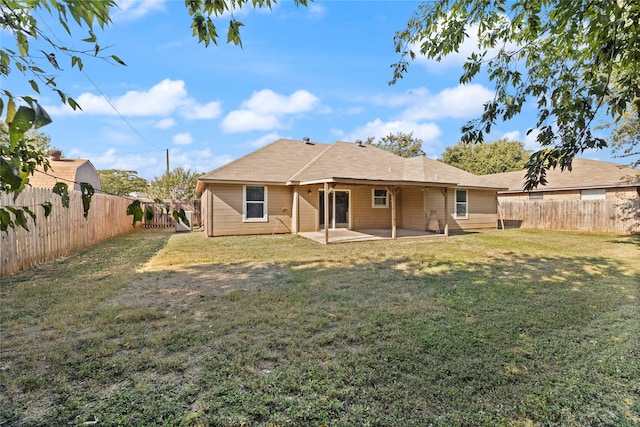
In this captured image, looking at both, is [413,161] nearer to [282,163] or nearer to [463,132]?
[282,163]

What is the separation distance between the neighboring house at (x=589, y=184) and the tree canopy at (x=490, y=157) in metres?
12.3

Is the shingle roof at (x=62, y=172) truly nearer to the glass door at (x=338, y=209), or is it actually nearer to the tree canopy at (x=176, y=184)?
the tree canopy at (x=176, y=184)

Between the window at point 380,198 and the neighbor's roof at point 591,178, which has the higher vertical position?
the neighbor's roof at point 591,178

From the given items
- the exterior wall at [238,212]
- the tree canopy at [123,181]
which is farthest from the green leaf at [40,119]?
the tree canopy at [123,181]

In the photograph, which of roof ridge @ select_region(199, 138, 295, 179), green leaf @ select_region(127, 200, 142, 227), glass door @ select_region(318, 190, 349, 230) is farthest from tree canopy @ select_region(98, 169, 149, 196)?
green leaf @ select_region(127, 200, 142, 227)

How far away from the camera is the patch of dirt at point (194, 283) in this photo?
15.2ft

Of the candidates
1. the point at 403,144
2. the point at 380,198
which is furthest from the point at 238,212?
the point at 403,144

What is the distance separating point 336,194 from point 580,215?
12.0 metres

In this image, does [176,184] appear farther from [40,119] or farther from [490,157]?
[490,157]

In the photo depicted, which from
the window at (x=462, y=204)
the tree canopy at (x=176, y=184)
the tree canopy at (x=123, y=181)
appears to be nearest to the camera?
the window at (x=462, y=204)

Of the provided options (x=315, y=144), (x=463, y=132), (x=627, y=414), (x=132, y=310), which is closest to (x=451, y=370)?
(x=627, y=414)

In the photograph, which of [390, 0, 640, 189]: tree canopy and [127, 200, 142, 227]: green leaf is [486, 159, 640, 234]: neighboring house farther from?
[127, 200, 142, 227]: green leaf

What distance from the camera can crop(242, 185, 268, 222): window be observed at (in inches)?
513

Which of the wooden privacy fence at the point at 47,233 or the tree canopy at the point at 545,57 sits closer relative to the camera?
the tree canopy at the point at 545,57
